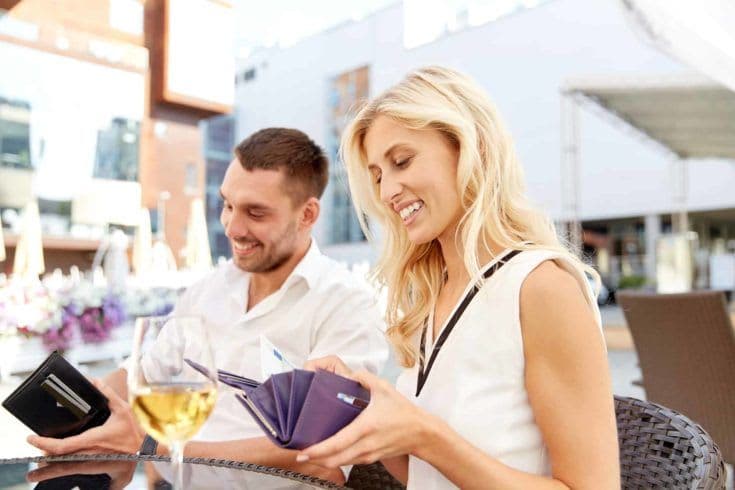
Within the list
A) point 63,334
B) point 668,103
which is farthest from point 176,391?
point 668,103

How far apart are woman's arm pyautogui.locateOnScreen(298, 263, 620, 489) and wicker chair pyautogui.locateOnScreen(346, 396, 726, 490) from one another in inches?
4.1

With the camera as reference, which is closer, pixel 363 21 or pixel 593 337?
pixel 593 337

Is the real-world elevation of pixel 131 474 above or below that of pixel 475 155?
below

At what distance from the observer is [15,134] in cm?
497

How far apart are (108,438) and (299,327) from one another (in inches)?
20.8

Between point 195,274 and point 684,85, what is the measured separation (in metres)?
4.64

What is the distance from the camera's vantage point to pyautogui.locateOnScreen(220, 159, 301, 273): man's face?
1779mm

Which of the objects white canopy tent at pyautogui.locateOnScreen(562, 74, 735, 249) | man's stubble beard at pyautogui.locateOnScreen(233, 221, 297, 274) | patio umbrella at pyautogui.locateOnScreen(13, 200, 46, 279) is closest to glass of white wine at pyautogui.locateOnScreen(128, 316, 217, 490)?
man's stubble beard at pyautogui.locateOnScreen(233, 221, 297, 274)

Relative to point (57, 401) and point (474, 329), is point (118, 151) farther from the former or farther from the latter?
point (474, 329)

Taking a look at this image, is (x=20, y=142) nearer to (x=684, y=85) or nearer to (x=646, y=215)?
(x=684, y=85)

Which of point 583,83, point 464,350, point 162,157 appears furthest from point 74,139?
point 464,350

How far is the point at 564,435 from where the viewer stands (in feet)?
2.79

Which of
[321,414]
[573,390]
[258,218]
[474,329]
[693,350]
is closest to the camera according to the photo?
[321,414]

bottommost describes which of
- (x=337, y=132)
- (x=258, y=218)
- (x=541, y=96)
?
(x=258, y=218)
